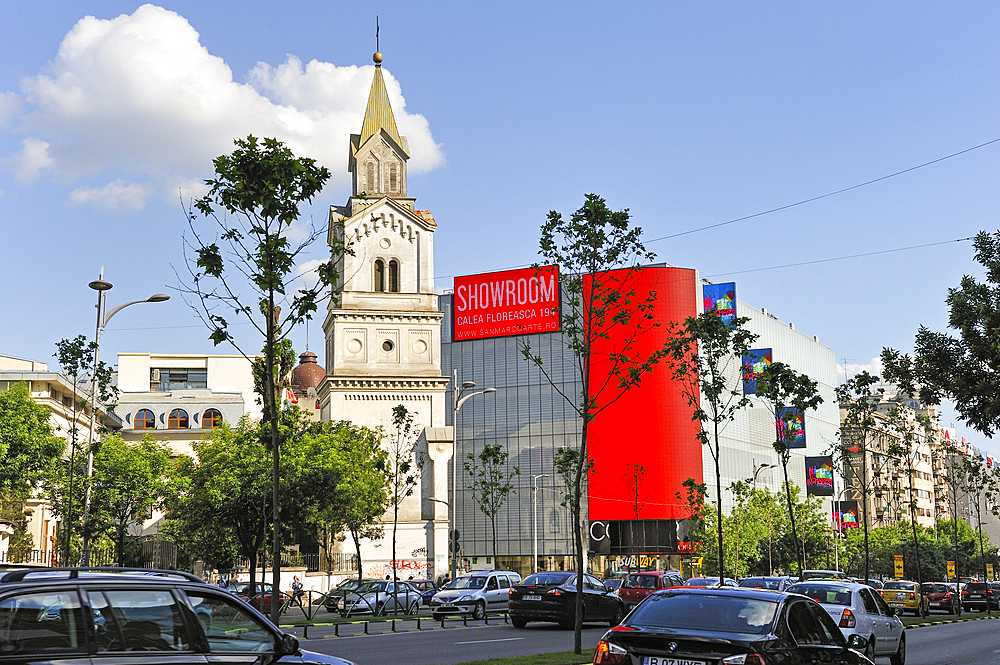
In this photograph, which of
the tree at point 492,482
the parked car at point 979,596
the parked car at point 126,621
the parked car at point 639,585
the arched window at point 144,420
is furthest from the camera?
the arched window at point 144,420

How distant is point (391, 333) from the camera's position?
73562 millimetres

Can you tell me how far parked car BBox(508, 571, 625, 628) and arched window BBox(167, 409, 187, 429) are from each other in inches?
2438

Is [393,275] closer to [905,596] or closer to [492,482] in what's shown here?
[492,482]

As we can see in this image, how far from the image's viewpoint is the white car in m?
16.8

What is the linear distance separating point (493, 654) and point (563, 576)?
841cm

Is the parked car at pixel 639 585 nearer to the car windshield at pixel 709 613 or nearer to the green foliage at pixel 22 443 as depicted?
the green foliage at pixel 22 443

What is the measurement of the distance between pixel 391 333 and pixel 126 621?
222 feet

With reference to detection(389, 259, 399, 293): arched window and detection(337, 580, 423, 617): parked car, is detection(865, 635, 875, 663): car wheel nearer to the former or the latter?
detection(337, 580, 423, 617): parked car

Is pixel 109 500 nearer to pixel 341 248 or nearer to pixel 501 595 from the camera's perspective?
pixel 501 595

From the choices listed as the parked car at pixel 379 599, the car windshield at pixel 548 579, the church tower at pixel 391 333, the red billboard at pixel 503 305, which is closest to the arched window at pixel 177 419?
the church tower at pixel 391 333

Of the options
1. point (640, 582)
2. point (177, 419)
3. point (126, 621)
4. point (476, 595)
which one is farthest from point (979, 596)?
point (177, 419)

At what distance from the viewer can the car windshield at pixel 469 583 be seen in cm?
3572

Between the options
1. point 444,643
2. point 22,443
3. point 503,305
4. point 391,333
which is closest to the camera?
point 444,643

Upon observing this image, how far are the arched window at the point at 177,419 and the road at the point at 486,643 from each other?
57.6 metres
